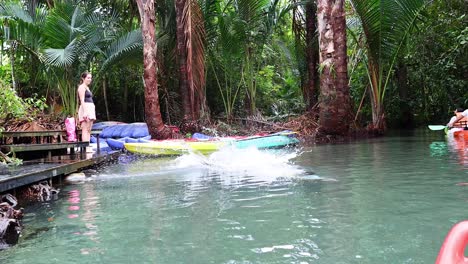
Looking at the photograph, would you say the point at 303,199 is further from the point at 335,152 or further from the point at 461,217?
the point at 335,152

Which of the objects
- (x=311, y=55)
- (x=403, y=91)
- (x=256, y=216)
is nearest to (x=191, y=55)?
(x=311, y=55)

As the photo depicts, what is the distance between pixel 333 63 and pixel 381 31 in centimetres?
271

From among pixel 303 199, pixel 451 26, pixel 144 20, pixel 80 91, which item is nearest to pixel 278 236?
pixel 303 199

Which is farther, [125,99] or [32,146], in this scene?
[125,99]

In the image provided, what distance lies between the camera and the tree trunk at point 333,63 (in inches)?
488

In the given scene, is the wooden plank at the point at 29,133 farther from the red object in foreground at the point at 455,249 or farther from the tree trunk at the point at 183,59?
the red object in foreground at the point at 455,249

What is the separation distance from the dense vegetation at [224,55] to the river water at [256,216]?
240 inches

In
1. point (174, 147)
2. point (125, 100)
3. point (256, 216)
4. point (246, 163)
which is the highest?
point (125, 100)

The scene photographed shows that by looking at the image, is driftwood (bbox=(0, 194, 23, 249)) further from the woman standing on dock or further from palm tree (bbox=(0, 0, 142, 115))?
palm tree (bbox=(0, 0, 142, 115))

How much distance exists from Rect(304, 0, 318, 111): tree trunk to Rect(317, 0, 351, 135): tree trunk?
3.59m

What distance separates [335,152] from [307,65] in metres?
8.00

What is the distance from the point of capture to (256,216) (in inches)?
168

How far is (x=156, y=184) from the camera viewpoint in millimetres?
6535

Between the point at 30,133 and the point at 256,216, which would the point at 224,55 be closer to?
the point at 30,133
